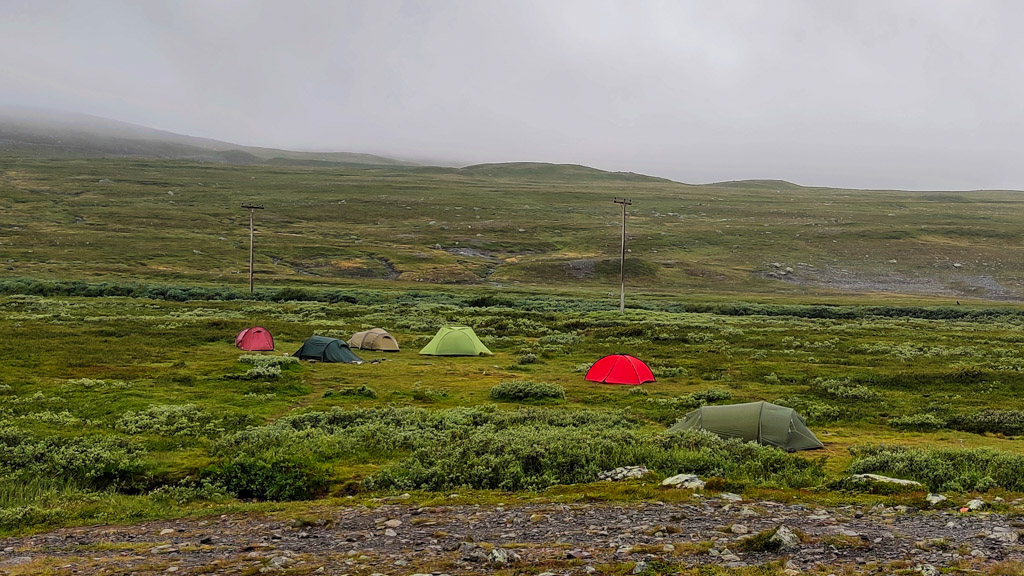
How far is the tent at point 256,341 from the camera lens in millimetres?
40688

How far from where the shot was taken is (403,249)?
136875mm

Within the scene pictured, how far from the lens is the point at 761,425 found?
19.8 m

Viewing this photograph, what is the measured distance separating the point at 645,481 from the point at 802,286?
373ft

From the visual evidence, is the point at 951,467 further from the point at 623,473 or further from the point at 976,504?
the point at 623,473

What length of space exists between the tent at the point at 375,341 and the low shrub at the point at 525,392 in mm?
14300

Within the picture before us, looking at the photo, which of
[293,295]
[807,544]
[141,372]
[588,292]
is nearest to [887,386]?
[807,544]

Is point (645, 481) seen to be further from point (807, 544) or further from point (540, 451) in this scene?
point (807, 544)

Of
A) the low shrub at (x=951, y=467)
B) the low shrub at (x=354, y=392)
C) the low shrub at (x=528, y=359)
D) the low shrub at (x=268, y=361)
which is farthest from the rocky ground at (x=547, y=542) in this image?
the low shrub at (x=528, y=359)

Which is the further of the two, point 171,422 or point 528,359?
point 528,359

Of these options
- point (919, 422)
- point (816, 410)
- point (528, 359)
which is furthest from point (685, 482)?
point (528, 359)

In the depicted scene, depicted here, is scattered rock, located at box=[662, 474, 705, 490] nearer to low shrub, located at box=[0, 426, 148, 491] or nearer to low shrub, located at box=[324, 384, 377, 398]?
low shrub, located at box=[0, 426, 148, 491]

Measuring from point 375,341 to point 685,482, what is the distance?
2923cm

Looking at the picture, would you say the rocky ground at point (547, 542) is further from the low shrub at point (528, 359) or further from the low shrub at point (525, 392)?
the low shrub at point (528, 359)

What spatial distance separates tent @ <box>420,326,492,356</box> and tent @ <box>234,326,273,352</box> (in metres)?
8.41
